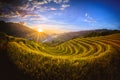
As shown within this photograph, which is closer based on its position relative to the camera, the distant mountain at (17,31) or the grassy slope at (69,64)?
the grassy slope at (69,64)

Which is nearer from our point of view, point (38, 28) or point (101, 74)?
point (101, 74)

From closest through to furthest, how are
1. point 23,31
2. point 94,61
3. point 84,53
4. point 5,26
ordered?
1. point 94,61
2. point 84,53
3. point 5,26
4. point 23,31

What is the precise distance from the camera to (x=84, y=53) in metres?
9.63

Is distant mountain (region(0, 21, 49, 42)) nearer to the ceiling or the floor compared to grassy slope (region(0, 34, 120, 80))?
nearer to the ceiling

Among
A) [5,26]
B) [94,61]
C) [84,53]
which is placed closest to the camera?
[94,61]

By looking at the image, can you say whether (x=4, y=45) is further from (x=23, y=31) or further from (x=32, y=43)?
(x=23, y=31)

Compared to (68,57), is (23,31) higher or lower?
higher

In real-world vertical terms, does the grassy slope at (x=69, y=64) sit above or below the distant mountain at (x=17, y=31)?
below

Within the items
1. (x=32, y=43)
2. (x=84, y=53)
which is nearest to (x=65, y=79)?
(x=84, y=53)

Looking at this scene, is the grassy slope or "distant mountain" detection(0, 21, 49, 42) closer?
the grassy slope

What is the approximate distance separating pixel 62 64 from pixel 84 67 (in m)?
1.14

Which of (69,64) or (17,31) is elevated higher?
(17,31)

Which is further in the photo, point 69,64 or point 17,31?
point 17,31

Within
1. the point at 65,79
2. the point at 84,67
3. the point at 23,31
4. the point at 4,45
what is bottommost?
the point at 65,79
